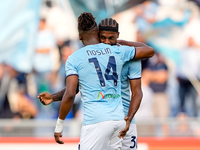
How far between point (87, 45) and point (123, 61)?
44 centimetres

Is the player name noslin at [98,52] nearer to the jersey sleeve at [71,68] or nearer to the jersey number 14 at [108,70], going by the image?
the jersey number 14 at [108,70]

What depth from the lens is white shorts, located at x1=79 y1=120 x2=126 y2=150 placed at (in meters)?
3.98

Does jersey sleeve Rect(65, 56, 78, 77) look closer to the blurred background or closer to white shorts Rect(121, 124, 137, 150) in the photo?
white shorts Rect(121, 124, 137, 150)

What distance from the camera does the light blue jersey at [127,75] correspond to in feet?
14.6

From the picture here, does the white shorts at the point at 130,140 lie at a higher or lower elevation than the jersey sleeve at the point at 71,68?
lower

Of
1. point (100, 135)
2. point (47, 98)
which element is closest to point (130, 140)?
point (100, 135)

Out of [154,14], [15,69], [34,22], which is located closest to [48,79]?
[15,69]

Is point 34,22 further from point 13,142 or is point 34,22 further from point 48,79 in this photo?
point 13,142

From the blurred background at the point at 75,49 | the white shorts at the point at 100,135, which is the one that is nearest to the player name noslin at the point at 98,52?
the white shorts at the point at 100,135

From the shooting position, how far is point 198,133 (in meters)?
9.01

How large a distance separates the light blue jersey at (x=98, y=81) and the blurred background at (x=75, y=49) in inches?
217

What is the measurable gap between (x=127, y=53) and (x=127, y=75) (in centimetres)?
36

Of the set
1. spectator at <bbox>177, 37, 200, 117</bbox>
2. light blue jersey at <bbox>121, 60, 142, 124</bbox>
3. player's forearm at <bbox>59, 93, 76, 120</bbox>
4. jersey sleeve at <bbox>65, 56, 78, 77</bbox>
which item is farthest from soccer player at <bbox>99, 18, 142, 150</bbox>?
spectator at <bbox>177, 37, 200, 117</bbox>

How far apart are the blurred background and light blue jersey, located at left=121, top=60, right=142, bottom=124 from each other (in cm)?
499
